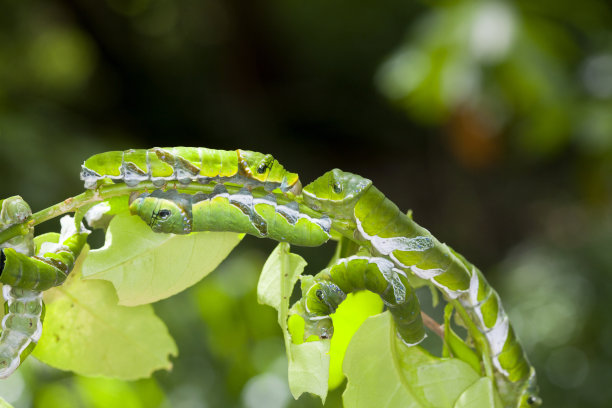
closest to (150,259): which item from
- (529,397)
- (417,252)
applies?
(417,252)

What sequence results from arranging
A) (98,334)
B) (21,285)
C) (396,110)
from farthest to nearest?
(396,110), (98,334), (21,285)

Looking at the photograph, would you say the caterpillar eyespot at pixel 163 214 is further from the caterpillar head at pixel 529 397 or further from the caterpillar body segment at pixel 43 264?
the caterpillar head at pixel 529 397

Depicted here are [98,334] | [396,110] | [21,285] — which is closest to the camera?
[21,285]

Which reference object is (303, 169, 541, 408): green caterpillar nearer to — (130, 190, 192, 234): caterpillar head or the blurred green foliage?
(130, 190, 192, 234): caterpillar head

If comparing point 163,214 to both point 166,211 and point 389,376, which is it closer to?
point 166,211

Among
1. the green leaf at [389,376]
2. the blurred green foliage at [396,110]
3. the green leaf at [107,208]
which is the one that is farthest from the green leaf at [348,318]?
the blurred green foliage at [396,110]

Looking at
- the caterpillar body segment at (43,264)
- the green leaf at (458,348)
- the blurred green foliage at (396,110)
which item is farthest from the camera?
the blurred green foliage at (396,110)

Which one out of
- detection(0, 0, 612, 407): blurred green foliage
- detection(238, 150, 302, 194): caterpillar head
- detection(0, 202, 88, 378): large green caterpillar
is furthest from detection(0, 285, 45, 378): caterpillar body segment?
detection(0, 0, 612, 407): blurred green foliage
